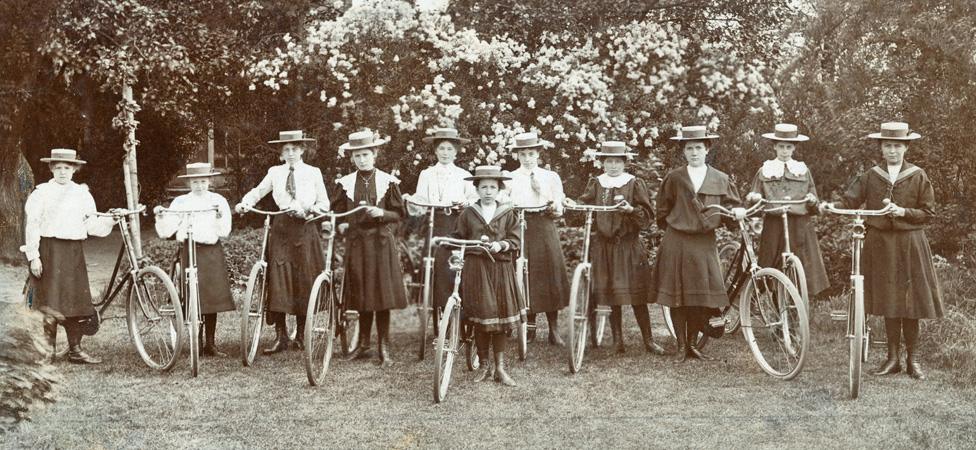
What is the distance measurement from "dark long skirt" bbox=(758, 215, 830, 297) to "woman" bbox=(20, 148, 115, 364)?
5183 millimetres

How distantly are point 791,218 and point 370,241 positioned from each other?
11.2 ft

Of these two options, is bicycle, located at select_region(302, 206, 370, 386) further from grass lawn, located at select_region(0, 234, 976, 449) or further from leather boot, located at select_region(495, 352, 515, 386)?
leather boot, located at select_region(495, 352, 515, 386)

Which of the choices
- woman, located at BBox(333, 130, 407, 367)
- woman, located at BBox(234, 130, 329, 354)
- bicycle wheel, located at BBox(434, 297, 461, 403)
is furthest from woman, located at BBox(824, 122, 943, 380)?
woman, located at BBox(234, 130, 329, 354)

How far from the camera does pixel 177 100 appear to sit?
12836 millimetres

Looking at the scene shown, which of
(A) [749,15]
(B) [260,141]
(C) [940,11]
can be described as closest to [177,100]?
(B) [260,141]

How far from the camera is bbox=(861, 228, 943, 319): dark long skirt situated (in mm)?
6758

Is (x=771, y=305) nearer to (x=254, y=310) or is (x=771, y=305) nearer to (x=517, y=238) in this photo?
(x=517, y=238)

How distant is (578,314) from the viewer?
23.7 feet

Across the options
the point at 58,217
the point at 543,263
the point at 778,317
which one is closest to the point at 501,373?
the point at 543,263

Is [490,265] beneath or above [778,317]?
above

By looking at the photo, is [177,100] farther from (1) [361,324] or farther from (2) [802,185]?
(2) [802,185]

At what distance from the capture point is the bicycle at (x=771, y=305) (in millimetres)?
6449

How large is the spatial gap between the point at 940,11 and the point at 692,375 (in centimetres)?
544

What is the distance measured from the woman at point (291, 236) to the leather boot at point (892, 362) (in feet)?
14.4
